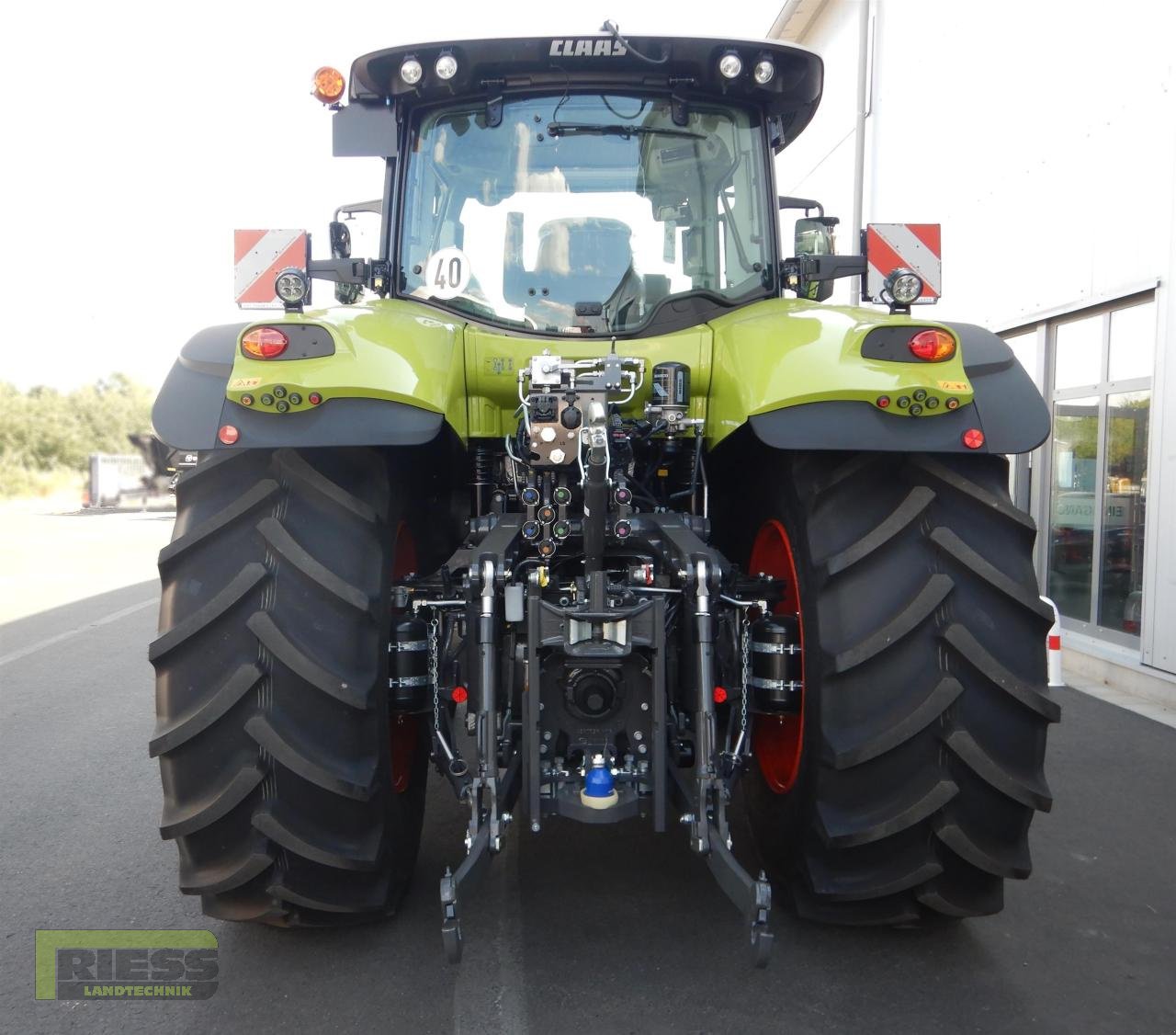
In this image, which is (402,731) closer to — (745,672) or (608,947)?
(608,947)

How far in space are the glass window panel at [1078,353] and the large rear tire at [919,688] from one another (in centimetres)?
492

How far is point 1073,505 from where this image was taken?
23.4 ft

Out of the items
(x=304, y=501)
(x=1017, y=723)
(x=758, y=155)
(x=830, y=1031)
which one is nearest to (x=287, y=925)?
(x=304, y=501)

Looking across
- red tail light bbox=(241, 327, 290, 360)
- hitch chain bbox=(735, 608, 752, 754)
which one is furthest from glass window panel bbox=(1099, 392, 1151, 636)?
red tail light bbox=(241, 327, 290, 360)

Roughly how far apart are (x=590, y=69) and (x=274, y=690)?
2239 millimetres

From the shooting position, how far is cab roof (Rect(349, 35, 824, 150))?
3031 mm

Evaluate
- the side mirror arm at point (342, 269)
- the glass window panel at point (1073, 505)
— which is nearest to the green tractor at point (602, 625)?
the side mirror arm at point (342, 269)

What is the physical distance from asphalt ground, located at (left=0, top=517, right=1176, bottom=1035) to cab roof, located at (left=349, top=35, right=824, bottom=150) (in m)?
2.59

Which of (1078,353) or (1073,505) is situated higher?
(1078,353)

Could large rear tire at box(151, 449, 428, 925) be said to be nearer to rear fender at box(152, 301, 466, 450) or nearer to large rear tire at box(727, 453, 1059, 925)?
rear fender at box(152, 301, 466, 450)

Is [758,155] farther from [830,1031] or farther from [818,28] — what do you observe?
[818,28]

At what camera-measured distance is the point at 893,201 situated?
10133 millimetres

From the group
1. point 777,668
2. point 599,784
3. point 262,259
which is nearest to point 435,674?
point 599,784

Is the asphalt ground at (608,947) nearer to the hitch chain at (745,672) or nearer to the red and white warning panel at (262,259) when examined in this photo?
the hitch chain at (745,672)
